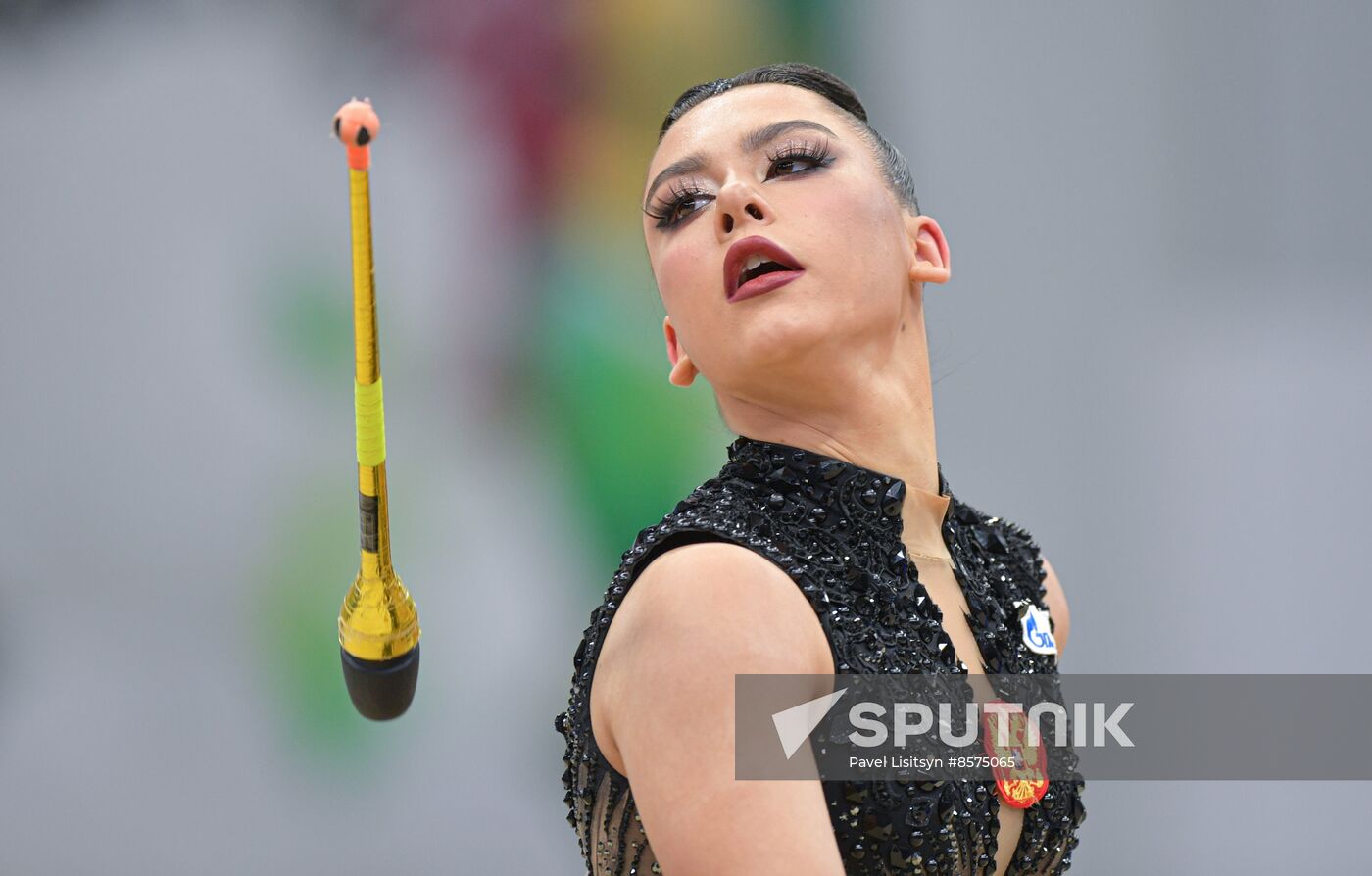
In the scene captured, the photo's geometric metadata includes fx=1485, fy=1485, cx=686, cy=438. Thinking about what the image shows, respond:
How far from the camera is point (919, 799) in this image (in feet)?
4.82

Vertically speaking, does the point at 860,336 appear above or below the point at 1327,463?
below

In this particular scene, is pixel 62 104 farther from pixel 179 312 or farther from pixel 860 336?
pixel 860 336

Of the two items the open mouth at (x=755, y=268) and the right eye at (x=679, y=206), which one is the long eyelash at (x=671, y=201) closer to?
the right eye at (x=679, y=206)

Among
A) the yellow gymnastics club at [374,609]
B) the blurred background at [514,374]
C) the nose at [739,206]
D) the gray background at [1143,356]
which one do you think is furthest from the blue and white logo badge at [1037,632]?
the gray background at [1143,356]

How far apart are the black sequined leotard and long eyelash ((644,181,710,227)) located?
28 cm

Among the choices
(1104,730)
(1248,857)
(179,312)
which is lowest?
(1104,730)

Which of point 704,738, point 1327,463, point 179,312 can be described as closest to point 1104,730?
point 704,738

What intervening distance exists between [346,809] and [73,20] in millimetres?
1582

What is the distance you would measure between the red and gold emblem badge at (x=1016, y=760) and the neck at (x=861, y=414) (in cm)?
29

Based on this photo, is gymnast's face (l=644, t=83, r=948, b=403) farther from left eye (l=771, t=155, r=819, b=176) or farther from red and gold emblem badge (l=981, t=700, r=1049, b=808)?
red and gold emblem badge (l=981, t=700, r=1049, b=808)

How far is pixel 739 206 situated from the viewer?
1653 millimetres

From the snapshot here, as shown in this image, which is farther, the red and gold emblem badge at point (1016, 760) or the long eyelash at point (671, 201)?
the long eyelash at point (671, 201)

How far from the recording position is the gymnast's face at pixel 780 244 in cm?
162

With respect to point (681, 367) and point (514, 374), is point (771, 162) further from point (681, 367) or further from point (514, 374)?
point (514, 374)
